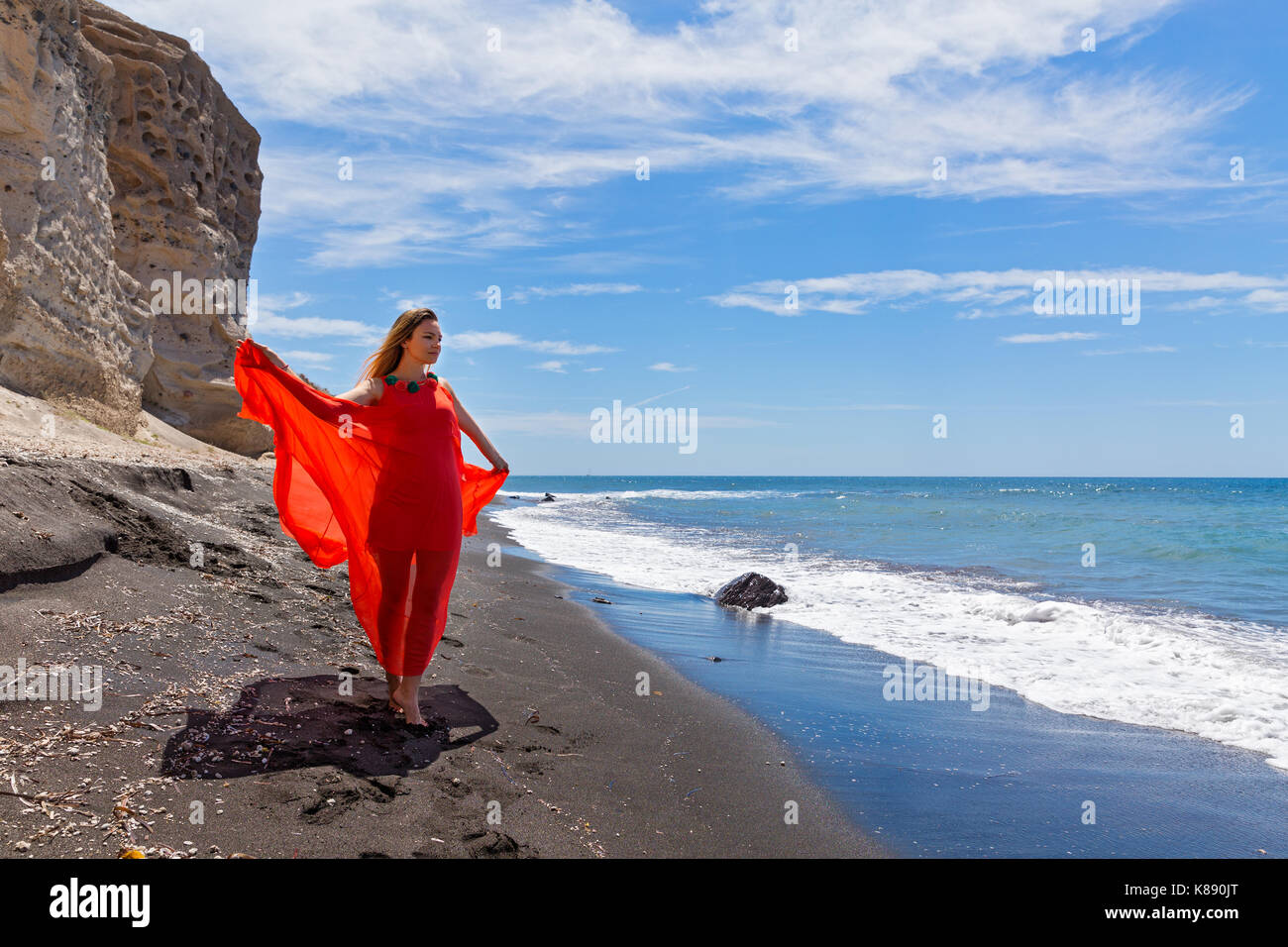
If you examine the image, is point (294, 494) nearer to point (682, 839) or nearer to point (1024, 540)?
point (682, 839)

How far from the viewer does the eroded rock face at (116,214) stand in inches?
410

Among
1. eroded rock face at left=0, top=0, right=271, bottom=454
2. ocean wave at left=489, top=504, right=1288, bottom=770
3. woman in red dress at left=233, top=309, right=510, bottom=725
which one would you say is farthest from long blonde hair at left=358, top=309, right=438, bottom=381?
eroded rock face at left=0, top=0, right=271, bottom=454

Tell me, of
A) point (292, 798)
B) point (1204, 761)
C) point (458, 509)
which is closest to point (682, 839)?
point (292, 798)

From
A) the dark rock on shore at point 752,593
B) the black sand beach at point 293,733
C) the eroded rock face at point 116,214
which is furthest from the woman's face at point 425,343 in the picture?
the eroded rock face at point 116,214

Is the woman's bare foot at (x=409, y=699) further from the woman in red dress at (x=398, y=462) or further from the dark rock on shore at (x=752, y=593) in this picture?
the dark rock on shore at (x=752, y=593)

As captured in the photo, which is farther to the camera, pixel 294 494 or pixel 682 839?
pixel 294 494

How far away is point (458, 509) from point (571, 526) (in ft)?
75.3

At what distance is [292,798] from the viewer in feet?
10.2

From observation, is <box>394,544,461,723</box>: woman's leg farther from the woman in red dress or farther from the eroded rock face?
the eroded rock face

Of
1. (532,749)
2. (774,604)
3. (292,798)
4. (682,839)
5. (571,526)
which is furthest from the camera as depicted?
(571,526)

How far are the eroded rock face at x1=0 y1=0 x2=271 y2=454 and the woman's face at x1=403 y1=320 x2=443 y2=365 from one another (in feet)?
27.8

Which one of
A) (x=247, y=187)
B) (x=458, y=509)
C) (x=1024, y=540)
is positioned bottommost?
(x=1024, y=540)

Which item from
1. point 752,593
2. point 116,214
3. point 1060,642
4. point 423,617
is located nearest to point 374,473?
point 423,617

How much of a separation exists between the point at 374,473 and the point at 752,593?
6.66m
